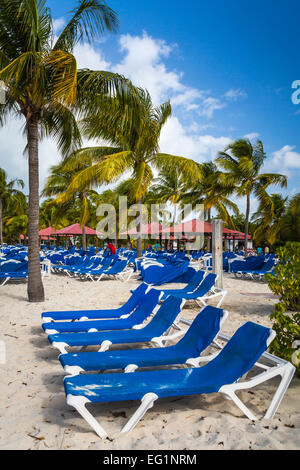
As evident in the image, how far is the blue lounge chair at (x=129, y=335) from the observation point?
383 cm

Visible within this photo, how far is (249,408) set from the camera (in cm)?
289

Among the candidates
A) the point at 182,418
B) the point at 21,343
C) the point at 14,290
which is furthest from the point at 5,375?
the point at 14,290

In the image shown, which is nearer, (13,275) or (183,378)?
(183,378)

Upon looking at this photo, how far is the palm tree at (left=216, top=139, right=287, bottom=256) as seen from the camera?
20500mm

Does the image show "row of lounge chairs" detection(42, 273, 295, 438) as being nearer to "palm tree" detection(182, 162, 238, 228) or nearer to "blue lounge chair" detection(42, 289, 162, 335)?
"blue lounge chair" detection(42, 289, 162, 335)

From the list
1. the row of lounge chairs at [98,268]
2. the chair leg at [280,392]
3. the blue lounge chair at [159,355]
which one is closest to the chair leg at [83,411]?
the blue lounge chair at [159,355]

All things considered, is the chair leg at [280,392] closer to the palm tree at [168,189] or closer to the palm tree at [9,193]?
the palm tree at [168,189]

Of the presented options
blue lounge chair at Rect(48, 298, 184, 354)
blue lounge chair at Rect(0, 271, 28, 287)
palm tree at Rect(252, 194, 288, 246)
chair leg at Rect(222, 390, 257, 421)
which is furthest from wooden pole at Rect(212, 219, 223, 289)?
palm tree at Rect(252, 194, 288, 246)

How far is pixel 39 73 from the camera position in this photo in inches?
281

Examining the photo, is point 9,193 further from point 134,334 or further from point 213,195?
point 134,334

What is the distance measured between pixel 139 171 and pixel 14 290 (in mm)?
6674

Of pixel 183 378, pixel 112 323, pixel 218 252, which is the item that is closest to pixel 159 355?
pixel 183 378

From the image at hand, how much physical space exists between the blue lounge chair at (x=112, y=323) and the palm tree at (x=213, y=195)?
52.9ft

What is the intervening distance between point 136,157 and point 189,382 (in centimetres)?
1284
